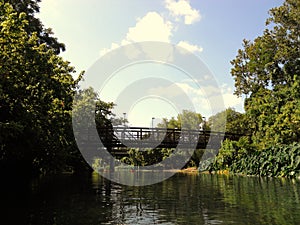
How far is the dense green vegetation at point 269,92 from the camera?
3141 centimetres

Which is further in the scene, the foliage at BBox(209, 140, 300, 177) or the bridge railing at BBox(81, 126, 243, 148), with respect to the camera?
the bridge railing at BBox(81, 126, 243, 148)

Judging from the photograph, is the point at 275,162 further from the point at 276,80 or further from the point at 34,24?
the point at 34,24

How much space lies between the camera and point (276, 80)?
123ft

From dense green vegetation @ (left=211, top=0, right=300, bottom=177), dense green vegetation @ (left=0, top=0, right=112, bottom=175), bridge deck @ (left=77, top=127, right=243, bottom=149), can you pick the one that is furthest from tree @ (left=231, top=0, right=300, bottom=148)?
dense green vegetation @ (left=0, top=0, right=112, bottom=175)

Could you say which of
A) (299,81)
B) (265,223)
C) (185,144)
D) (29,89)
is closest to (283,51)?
(299,81)

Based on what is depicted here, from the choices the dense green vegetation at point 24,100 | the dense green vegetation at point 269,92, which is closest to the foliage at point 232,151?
the dense green vegetation at point 269,92

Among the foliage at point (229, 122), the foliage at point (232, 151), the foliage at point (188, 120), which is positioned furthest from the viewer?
the foliage at point (188, 120)

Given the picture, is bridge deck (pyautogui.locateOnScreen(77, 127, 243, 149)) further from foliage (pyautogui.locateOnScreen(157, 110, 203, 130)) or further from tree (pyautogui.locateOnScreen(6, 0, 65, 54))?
foliage (pyautogui.locateOnScreen(157, 110, 203, 130))

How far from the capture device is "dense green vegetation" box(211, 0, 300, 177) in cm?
3141

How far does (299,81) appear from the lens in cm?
3145

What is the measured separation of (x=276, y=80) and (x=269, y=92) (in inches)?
80.0

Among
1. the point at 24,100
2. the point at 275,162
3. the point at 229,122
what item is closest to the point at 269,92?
the point at 275,162

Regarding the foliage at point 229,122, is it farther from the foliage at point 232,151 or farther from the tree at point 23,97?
the tree at point 23,97

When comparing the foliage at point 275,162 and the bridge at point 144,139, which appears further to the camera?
the bridge at point 144,139
